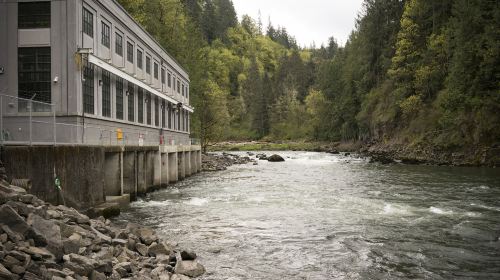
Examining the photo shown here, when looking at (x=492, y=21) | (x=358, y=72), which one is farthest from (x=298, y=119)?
(x=492, y=21)

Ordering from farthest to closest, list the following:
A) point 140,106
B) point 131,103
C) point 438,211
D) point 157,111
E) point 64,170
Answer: point 157,111 < point 140,106 < point 131,103 < point 438,211 < point 64,170

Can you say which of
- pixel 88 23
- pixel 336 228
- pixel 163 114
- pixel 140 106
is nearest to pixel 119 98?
pixel 140 106

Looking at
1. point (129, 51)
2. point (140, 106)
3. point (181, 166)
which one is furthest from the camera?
point (181, 166)

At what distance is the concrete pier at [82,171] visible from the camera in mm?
14453

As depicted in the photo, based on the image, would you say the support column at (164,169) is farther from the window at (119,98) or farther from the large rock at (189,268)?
the large rock at (189,268)

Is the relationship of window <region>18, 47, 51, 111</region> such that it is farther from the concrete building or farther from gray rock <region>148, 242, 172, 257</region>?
gray rock <region>148, 242, 172, 257</region>

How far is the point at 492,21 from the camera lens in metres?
46.1

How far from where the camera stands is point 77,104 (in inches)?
954

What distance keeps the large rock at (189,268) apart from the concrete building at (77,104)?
6.35 meters

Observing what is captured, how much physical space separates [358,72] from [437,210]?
8066 centimetres

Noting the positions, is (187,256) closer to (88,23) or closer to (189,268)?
(189,268)

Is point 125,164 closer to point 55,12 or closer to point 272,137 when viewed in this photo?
point 55,12

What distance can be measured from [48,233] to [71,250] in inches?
28.3

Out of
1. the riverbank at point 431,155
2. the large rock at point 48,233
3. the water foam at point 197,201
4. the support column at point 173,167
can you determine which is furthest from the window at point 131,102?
the riverbank at point 431,155
